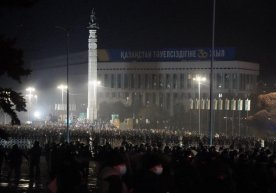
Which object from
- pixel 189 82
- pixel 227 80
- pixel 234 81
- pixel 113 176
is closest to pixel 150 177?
pixel 113 176

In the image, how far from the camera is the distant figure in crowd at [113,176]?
343 inches

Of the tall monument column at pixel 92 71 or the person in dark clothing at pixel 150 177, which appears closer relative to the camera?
the person in dark clothing at pixel 150 177

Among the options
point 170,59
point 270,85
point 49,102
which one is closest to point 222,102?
point 270,85

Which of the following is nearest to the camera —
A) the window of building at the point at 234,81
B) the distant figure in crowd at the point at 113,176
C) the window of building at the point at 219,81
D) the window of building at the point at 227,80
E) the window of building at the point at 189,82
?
the distant figure in crowd at the point at 113,176

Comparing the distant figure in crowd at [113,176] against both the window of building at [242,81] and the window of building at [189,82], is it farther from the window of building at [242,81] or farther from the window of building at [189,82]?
the window of building at [189,82]

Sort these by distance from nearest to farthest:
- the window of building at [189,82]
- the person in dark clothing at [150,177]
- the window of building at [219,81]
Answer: the person in dark clothing at [150,177] → the window of building at [219,81] → the window of building at [189,82]

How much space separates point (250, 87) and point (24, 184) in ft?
362

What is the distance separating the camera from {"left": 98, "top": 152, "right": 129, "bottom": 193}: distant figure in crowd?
28.6ft

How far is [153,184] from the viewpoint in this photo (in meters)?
9.40

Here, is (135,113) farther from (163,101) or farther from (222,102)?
(222,102)

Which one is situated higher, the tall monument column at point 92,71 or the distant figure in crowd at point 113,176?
the tall monument column at point 92,71

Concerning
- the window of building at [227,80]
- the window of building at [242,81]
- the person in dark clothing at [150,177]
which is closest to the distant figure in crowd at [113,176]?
the person in dark clothing at [150,177]

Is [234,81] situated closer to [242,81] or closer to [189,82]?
[242,81]

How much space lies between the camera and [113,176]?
28.7 ft
